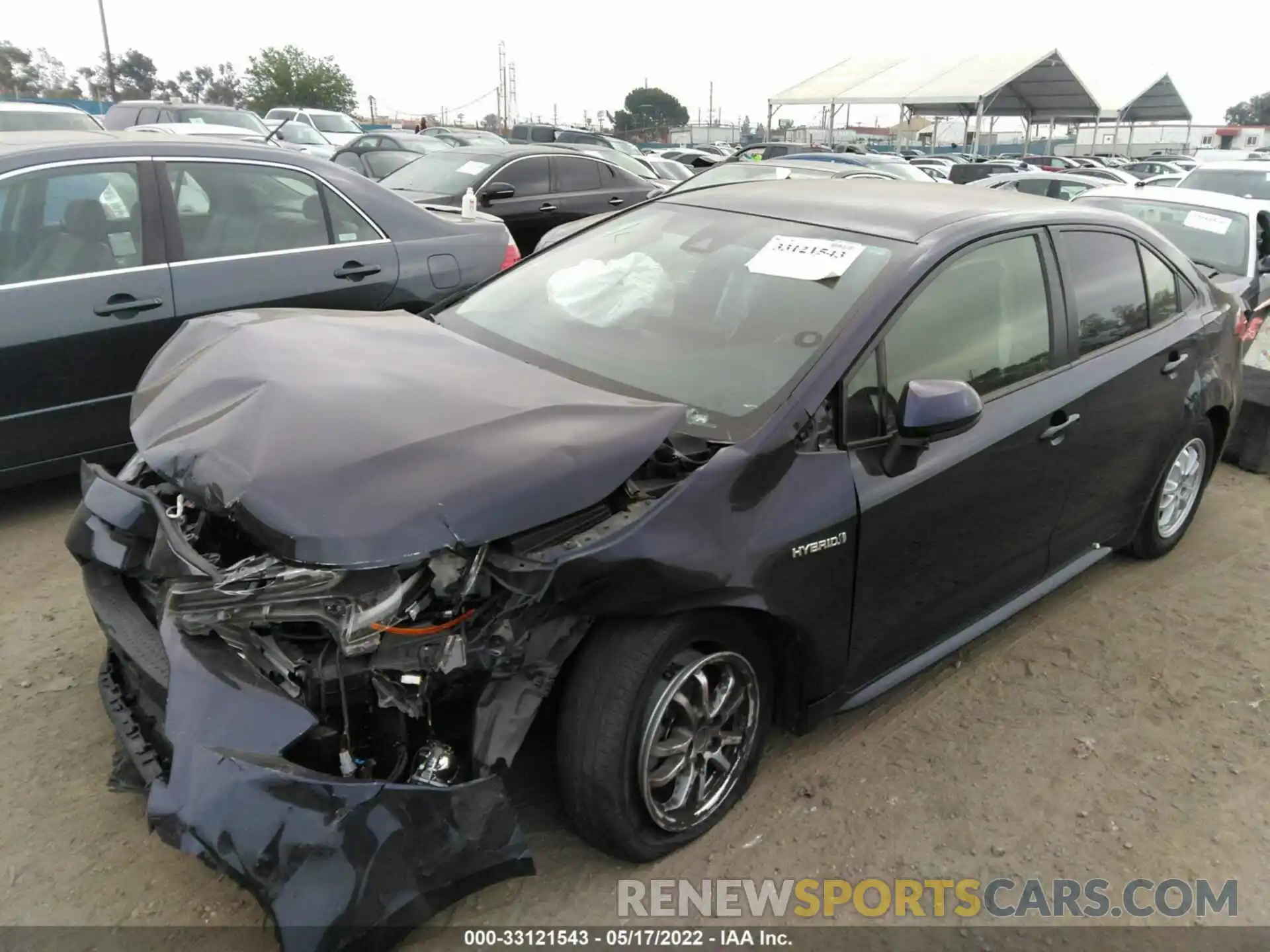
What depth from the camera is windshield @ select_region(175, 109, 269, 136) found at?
51.8 ft

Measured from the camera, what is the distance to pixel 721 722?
2531 mm

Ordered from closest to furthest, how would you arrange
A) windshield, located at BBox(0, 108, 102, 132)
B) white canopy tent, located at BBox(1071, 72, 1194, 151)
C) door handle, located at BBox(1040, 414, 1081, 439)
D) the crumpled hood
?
1. the crumpled hood
2. door handle, located at BBox(1040, 414, 1081, 439)
3. windshield, located at BBox(0, 108, 102, 132)
4. white canopy tent, located at BBox(1071, 72, 1194, 151)

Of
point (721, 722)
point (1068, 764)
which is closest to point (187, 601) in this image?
point (721, 722)

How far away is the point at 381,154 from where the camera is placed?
1287 cm

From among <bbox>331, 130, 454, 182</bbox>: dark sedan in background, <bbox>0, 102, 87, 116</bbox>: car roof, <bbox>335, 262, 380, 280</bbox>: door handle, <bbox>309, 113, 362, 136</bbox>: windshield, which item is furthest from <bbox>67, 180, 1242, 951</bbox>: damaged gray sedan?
<bbox>309, 113, 362, 136</bbox>: windshield

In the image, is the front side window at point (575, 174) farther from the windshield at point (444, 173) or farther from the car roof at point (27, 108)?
the car roof at point (27, 108)

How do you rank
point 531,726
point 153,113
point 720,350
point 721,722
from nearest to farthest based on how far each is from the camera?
point 531,726 < point 721,722 < point 720,350 < point 153,113

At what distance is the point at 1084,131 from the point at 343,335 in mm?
74233

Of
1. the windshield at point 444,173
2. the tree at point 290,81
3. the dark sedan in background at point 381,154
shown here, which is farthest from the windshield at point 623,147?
the tree at point 290,81

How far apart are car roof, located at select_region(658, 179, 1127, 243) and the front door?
0.48 ft

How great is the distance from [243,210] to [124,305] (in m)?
0.82

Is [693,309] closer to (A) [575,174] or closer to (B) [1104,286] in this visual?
(B) [1104,286]

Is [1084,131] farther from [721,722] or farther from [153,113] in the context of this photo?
[721,722]

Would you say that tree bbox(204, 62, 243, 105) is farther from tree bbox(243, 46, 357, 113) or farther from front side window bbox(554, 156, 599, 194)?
front side window bbox(554, 156, 599, 194)
